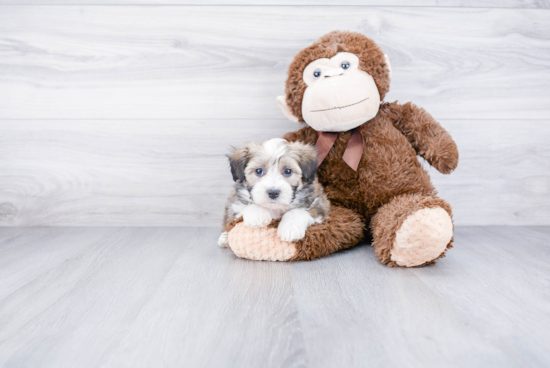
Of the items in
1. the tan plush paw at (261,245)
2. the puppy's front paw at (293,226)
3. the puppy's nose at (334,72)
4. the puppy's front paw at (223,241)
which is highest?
the puppy's nose at (334,72)

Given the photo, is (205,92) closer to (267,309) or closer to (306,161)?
(306,161)

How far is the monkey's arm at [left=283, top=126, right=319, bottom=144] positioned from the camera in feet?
5.32

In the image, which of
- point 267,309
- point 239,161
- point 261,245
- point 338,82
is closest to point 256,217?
point 261,245

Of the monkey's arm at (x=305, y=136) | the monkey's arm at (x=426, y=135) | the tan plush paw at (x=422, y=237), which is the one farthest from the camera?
the monkey's arm at (x=305, y=136)

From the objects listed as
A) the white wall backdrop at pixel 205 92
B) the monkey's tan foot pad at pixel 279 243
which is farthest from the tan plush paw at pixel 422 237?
the white wall backdrop at pixel 205 92

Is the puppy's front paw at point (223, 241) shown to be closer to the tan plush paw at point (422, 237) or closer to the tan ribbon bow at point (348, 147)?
the tan ribbon bow at point (348, 147)

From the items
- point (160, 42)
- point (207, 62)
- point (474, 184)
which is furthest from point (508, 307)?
point (160, 42)

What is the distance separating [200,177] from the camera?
6.37 ft

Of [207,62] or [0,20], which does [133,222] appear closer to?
[207,62]

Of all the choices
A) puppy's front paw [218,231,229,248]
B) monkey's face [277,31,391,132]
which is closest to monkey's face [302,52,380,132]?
monkey's face [277,31,391,132]

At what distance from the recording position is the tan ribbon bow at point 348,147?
1.51 meters

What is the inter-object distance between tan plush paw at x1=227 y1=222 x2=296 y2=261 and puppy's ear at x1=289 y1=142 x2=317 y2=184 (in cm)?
21

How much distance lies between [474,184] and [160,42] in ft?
5.29

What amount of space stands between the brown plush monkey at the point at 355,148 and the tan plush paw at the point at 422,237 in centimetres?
2
